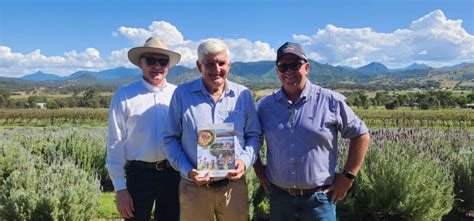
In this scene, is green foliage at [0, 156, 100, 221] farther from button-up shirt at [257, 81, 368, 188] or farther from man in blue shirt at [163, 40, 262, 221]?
button-up shirt at [257, 81, 368, 188]

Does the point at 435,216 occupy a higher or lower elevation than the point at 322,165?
lower

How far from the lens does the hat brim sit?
4105 mm

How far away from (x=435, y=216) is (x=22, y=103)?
4512 inches

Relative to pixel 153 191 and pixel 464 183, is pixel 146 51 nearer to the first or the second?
pixel 153 191

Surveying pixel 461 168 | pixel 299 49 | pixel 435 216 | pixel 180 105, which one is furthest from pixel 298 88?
pixel 461 168

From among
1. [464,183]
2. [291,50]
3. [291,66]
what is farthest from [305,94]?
[464,183]

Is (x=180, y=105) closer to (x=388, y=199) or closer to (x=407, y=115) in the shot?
(x=388, y=199)

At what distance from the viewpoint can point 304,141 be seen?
11.7 ft

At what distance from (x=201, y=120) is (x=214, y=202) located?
0.70m

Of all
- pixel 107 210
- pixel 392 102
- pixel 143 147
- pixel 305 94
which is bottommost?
pixel 392 102

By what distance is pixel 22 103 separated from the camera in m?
106

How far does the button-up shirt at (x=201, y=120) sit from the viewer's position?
357cm

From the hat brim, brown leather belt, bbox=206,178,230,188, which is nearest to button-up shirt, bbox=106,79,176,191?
the hat brim

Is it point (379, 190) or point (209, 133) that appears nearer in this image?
point (209, 133)
